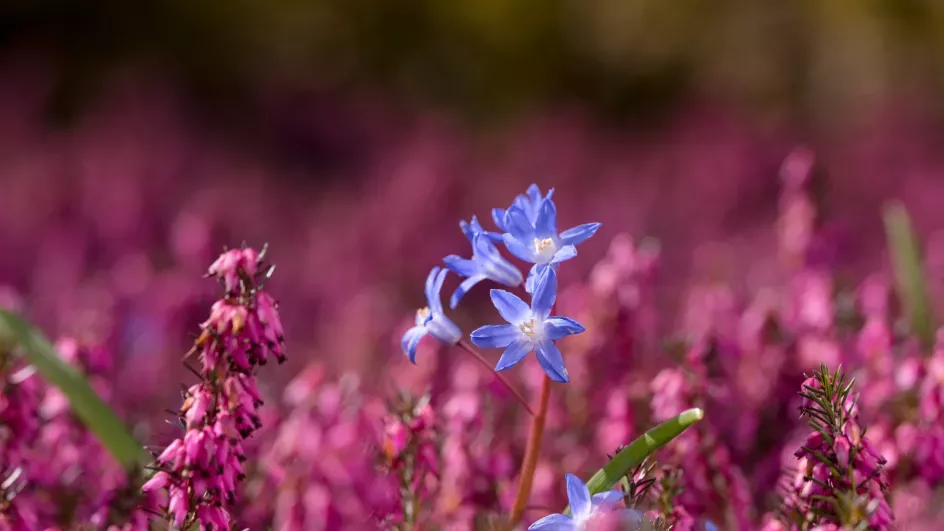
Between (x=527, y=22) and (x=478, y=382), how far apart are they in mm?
6771

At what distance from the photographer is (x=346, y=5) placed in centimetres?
880

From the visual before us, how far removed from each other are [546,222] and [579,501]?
0.42m

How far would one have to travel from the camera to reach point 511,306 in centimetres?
146

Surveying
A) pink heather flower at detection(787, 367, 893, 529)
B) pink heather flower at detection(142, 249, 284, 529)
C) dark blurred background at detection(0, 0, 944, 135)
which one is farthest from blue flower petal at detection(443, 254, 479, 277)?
dark blurred background at detection(0, 0, 944, 135)

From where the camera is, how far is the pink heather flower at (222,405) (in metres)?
1.34

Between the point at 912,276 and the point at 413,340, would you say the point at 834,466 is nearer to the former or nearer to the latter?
the point at 413,340

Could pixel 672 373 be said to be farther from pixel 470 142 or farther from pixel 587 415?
pixel 470 142

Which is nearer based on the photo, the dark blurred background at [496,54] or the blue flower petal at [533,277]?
the blue flower petal at [533,277]

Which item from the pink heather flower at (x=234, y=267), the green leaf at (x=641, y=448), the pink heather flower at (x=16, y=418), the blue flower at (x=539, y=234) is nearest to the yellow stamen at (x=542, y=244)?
the blue flower at (x=539, y=234)

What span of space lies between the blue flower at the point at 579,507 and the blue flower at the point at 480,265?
319 millimetres

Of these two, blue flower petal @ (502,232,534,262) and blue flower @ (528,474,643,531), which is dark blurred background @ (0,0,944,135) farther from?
blue flower @ (528,474,643,531)

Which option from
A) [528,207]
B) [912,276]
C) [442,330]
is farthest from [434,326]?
[912,276]

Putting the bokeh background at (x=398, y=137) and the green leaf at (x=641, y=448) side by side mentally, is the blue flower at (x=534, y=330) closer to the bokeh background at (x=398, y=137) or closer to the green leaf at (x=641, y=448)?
the green leaf at (x=641, y=448)

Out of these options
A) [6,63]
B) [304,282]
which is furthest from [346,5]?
[304,282]
